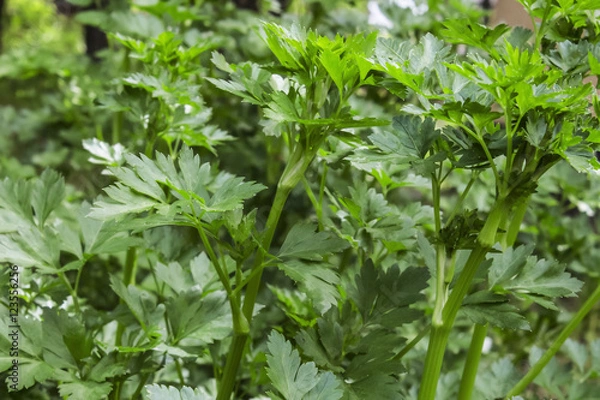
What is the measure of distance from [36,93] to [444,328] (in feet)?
6.39

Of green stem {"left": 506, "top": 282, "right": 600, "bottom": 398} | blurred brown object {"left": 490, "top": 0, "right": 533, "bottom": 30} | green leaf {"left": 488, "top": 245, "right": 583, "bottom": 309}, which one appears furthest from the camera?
blurred brown object {"left": 490, "top": 0, "right": 533, "bottom": 30}

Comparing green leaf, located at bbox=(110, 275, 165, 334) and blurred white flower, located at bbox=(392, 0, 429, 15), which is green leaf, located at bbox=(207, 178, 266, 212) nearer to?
green leaf, located at bbox=(110, 275, 165, 334)

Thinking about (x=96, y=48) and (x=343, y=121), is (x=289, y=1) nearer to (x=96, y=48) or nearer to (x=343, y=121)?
(x=96, y=48)

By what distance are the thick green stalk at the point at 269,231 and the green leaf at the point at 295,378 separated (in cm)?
6

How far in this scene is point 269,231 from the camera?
65 centimetres

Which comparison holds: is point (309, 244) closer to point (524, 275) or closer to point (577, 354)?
point (524, 275)

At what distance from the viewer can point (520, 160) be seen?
595mm

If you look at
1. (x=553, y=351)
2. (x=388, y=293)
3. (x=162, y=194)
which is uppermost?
(x=162, y=194)

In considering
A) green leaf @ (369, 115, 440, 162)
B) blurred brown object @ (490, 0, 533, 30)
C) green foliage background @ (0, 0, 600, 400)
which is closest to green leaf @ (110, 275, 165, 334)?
green foliage background @ (0, 0, 600, 400)

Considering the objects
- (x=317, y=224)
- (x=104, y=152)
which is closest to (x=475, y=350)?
(x=317, y=224)

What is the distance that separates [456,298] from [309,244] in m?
0.16

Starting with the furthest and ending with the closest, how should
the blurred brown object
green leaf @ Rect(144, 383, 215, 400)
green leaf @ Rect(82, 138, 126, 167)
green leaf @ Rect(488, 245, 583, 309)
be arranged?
the blurred brown object
green leaf @ Rect(82, 138, 126, 167)
green leaf @ Rect(488, 245, 583, 309)
green leaf @ Rect(144, 383, 215, 400)

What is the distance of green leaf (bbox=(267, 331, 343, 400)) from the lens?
58cm

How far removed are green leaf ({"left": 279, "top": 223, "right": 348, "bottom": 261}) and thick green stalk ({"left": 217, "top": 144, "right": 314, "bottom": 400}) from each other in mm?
23
